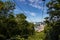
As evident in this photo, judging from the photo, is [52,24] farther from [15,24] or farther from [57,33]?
[15,24]

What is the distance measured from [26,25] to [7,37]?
12.8m

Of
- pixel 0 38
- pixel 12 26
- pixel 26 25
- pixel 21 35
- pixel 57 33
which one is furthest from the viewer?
pixel 26 25

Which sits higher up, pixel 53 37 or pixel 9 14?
pixel 9 14

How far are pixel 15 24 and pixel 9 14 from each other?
2.68 meters

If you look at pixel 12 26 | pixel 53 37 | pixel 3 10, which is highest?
pixel 3 10

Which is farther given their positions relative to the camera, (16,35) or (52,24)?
(16,35)

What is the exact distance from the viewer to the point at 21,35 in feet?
172

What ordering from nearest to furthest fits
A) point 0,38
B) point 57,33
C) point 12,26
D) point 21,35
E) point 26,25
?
point 57,33
point 0,38
point 12,26
point 21,35
point 26,25

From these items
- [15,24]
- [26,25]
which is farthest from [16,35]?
[26,25]

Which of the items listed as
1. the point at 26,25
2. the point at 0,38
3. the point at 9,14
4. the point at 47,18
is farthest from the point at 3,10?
the point at 26,25

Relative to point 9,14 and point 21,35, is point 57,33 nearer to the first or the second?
point 9,14

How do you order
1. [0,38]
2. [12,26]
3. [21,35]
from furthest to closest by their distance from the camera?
[21,35] < [12,26] < [0,38]

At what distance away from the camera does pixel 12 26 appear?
152 ft

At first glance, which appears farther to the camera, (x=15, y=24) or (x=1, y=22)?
(x=15, y=24)
